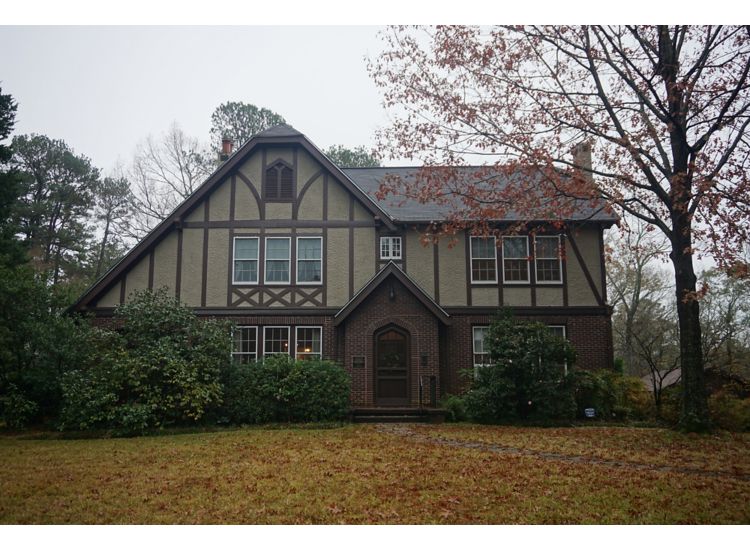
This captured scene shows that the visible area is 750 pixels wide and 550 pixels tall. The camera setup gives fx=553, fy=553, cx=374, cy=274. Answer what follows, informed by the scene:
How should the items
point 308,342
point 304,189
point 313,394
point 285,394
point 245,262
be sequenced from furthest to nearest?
point 304,189
point 245,262
point 308,342
point 313,394
point 285,394

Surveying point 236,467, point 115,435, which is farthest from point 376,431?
point 115,435

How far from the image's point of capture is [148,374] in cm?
1414

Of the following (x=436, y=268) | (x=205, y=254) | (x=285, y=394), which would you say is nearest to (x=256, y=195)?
(x=205, y=254)

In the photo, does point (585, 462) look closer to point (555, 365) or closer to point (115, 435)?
point (555, 365)

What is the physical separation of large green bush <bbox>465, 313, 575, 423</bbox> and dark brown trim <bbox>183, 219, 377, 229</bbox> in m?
6.40

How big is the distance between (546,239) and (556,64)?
6.77 metres

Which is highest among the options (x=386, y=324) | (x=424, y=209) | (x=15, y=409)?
(x=424, y=209)

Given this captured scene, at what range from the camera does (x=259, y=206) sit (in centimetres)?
1895

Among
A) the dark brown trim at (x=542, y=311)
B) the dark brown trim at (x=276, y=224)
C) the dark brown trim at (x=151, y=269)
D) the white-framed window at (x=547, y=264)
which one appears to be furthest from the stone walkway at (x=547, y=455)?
the dark brown trim at (x=151, y=269)

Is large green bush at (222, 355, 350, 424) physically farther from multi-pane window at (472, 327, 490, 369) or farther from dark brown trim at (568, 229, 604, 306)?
dark brown trim at (568, 229, 604, 306)

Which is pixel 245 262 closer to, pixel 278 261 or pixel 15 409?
pixel 278 261

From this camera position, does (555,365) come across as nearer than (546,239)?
Yes

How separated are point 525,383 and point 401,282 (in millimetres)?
4751

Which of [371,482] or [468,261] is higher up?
[468,261]
